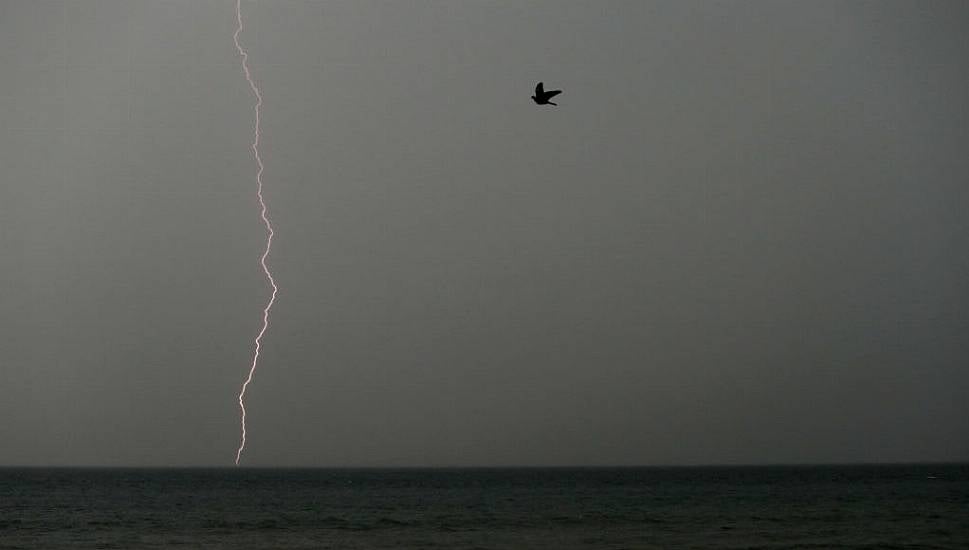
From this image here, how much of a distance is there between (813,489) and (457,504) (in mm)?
27648

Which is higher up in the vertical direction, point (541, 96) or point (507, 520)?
point (541, 96)

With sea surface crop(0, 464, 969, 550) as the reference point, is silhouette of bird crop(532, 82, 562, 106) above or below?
above

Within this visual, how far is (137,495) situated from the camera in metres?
80.5

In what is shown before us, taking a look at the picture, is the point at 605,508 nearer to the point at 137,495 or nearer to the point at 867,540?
the point at 867,540

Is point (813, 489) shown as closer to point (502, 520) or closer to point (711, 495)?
point (711, 495)

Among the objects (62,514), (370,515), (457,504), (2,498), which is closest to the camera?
(370,515)

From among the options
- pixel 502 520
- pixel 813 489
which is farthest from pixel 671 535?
pixel 813 489

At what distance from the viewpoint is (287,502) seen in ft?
221

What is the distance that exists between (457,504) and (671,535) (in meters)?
25.4

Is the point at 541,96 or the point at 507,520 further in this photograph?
the point at 507,520

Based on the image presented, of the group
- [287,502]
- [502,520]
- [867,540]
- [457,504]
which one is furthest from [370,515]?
[867,540]

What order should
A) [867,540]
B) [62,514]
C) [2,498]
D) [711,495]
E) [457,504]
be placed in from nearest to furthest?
[867,540] < [62,514] < [457,504] < [711,495] < [2,498]

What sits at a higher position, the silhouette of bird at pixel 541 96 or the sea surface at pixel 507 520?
the silhouette of bird at pixel 541 96

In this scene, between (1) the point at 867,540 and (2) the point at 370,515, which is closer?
(1) the point at 867,540
